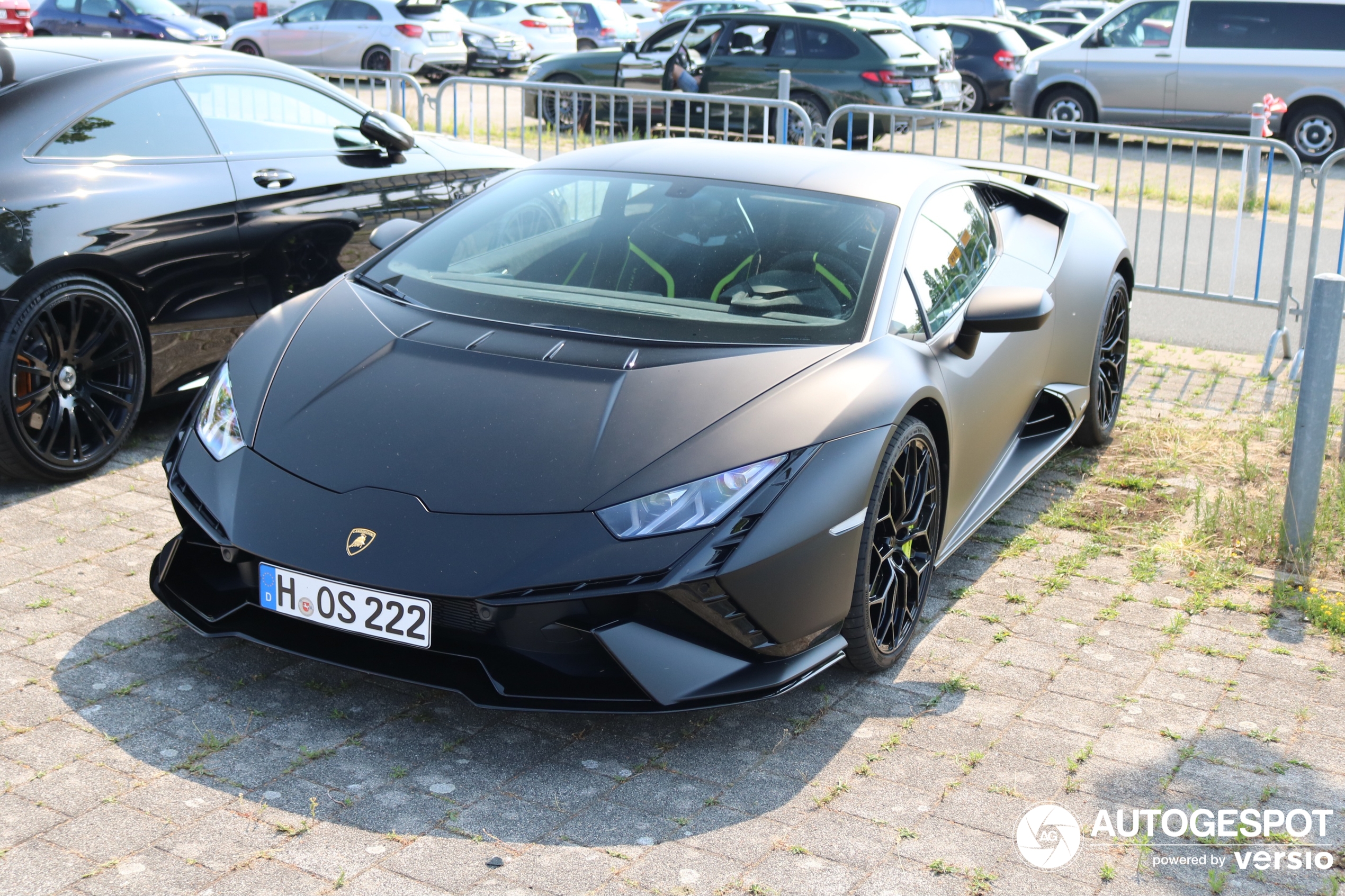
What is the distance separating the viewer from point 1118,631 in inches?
171

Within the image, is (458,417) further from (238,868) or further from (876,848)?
(876,848)

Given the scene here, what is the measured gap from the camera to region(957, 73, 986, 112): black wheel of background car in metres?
20.6

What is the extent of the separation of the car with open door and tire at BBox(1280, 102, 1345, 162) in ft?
45.8

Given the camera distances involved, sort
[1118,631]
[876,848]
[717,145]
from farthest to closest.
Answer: [717,145] < [1118,631] < [876,848]

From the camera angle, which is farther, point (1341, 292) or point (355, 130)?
point (355, 130)

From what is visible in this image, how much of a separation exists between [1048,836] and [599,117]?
15158mm

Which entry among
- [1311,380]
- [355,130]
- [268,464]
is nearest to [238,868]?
[268,464]

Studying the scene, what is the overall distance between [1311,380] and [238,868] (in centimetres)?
402

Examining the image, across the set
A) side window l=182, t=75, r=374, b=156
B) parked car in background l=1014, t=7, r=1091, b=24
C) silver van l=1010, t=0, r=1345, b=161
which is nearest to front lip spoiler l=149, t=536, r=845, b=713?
side window l=182, t=75, r=374, b=156

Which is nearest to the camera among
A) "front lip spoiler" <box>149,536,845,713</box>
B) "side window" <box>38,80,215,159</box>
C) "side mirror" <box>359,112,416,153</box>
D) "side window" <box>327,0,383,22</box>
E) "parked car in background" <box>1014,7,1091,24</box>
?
"front lip spoiler" <box>149,536,845,713</box>

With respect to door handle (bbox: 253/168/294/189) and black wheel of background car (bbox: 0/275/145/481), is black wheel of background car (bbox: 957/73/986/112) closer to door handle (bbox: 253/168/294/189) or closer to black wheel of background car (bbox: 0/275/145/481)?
door handle (bbox: 253/168/294/189)

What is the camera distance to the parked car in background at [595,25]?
27875 mm

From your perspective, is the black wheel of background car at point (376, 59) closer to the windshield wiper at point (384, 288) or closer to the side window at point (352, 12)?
the side window at point (352, 12)

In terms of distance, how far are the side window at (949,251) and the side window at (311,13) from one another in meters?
21.4
